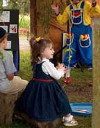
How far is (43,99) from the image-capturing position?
12.5 ft

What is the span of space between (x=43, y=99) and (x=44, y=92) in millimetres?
71

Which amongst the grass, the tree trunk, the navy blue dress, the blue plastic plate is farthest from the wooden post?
the tree trunk

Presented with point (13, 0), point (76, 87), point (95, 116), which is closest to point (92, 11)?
point (76, 87)

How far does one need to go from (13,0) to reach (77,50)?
191 centimetres

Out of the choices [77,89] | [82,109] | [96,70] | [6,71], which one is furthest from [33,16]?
[96,70]

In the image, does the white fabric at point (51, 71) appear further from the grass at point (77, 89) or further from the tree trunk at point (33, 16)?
the tree trunk at point (33, 16)

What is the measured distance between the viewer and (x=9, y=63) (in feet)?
12.8

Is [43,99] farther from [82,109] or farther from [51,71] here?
[82,109]

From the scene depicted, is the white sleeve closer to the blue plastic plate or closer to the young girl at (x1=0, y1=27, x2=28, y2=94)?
the young girl at (x1=0, y1=27, x2=28, y2=94)

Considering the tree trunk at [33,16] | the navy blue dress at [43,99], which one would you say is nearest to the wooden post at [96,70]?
the navy blue dress at [43,99]

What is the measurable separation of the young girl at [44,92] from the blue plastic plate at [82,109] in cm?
48

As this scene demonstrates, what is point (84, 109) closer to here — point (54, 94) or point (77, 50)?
point (54, 94)

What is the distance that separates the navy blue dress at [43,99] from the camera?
150 inches

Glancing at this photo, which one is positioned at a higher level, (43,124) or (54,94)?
(54,94)
